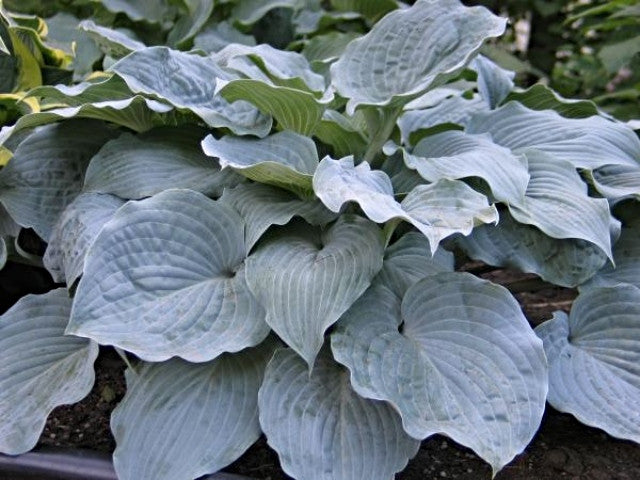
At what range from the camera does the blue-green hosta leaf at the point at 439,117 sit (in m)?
1.55

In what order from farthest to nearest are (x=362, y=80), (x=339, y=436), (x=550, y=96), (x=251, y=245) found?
(x=550, y=96), (x=362, y=80), (x=251, y=245), (x=339, y=436)

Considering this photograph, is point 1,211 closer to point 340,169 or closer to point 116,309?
point 116,309

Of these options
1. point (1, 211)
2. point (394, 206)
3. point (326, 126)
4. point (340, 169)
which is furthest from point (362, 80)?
point (1, 211)

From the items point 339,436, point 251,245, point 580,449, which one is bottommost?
point 580,449

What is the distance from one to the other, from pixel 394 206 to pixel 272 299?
0.21m

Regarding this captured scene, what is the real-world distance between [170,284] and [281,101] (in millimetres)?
369

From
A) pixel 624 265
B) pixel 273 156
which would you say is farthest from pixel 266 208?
pixel 624 265

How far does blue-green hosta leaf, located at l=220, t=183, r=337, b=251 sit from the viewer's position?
3.91ft

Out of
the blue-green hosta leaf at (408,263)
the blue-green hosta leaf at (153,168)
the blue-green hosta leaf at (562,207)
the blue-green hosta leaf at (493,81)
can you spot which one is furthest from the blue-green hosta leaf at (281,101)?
the blue-green hosta leaf at (493,81)

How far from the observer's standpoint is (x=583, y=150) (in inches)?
55.4

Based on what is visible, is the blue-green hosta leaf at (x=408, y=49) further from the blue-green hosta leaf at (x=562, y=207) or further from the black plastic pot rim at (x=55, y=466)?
the black plastic pot rim at (x=55, y=466)

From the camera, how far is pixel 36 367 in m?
1.21

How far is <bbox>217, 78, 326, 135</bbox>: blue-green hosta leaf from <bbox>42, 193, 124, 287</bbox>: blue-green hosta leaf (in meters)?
0.28

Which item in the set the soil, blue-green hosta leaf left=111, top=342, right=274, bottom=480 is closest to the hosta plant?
blue-green hosta leaf left=111, top=342, right=274, bottom=480
